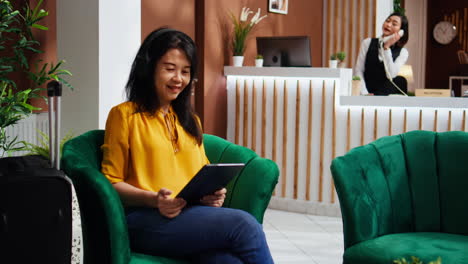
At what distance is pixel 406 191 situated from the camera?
2879mm

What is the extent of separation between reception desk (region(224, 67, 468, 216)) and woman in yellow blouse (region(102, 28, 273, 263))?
2683mm

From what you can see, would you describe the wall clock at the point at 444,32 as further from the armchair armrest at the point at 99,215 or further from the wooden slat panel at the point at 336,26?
the armchair armrest at the point at 99,215

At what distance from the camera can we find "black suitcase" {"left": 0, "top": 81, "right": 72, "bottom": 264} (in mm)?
2062

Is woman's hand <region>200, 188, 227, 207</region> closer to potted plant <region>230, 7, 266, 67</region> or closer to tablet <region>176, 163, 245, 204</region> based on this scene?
tablet <region>176, 163, 245, 204</region>

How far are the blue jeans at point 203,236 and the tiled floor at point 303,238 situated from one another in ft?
5.76

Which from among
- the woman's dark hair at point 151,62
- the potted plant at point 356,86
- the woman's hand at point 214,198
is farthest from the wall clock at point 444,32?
the woman's hand at point 214,198

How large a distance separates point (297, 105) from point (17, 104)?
9.29 ft

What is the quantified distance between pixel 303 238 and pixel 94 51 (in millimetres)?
1950

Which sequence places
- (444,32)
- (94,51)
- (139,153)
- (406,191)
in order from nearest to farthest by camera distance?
(139,153) → (406,191) → (94,51) → (444,32)

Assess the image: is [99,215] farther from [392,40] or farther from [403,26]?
[403,26]

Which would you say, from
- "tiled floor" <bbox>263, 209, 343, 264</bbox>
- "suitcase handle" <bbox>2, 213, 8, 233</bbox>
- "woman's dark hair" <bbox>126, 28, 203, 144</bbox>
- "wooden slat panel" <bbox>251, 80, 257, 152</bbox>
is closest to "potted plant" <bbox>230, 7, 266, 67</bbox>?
"wooden slat panel" <bbox>251, 80, 257, 152</bbox>

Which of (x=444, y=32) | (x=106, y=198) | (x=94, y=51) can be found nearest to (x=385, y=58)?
(x=94, y=51)

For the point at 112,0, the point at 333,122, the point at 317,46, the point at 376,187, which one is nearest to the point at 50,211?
the point at 376,187

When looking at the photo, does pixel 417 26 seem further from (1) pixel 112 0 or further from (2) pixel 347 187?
(2) pixel 347 187
